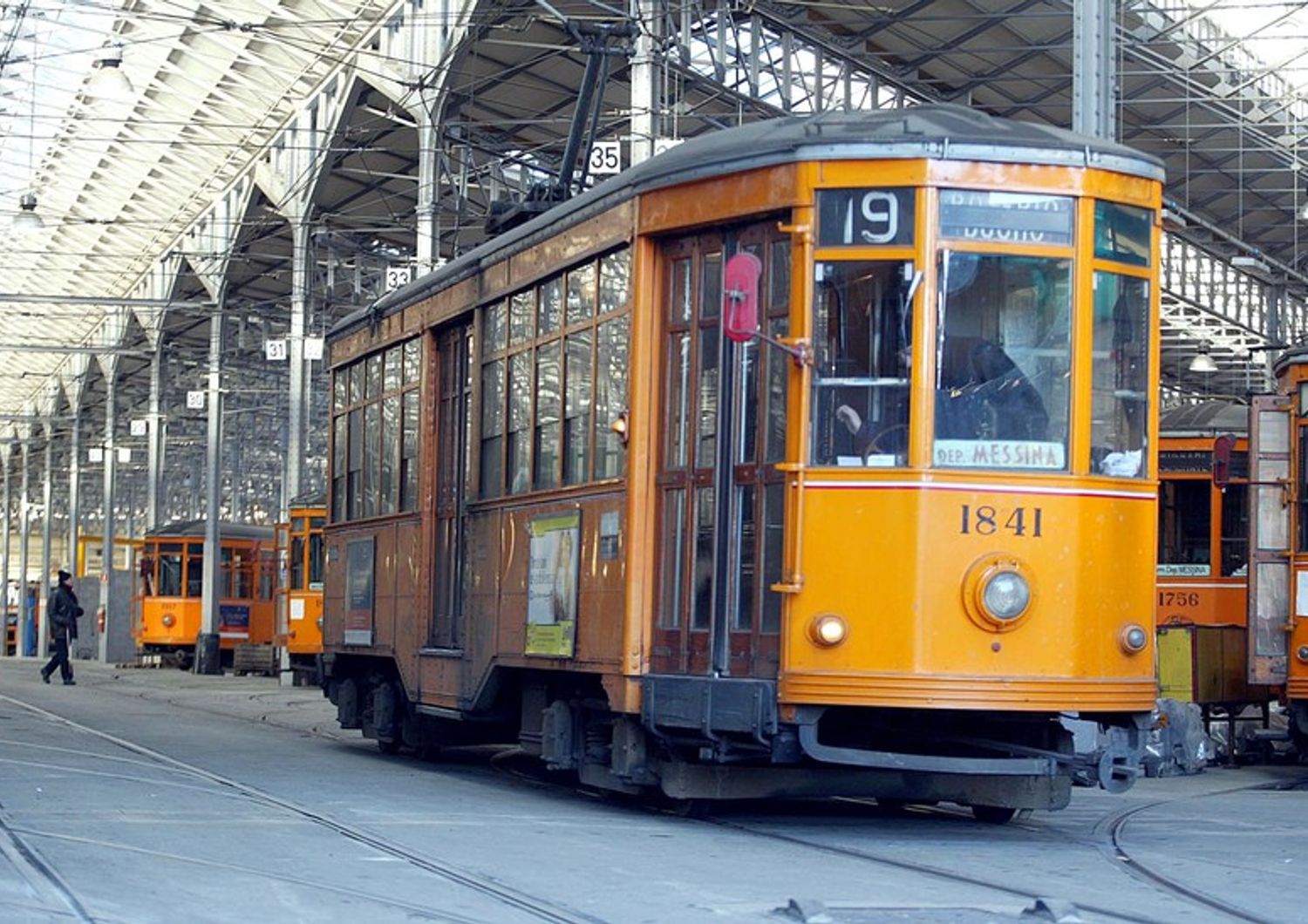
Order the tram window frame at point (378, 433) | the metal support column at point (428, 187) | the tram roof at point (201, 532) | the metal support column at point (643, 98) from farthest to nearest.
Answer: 1. the tram roof at point (201, 532)
2. the metal support column at point (428, 187)
3. the metal support column at point (643, 98)
4. the tram window frame at point (378, 433)

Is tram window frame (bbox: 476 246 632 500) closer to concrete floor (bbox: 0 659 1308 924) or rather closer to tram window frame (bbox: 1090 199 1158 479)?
concrete floor (bbox: 0 659 1308 924)

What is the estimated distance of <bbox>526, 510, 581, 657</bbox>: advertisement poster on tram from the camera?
38.2ft

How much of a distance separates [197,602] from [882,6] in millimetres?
21469

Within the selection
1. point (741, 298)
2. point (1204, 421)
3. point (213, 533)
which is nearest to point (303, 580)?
point (213, 533)

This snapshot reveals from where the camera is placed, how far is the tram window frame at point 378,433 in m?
15.0

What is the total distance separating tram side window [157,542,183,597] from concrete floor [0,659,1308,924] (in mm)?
31466

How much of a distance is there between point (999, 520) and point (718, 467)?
1.37m

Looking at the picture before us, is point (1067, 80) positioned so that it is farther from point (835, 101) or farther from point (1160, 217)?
point (1160, 217)

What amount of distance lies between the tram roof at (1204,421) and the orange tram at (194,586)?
87.8 feet

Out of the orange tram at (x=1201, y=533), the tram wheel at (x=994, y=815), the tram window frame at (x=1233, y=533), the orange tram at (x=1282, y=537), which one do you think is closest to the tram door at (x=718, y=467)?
the tram wheel at (x=994, y=815)

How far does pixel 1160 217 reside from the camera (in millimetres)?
10656

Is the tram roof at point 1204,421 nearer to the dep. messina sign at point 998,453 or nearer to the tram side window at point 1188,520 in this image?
the tram side window at point 1188,520

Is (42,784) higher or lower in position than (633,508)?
lower

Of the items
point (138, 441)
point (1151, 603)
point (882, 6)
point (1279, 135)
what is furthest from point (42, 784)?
point (138, 441)
